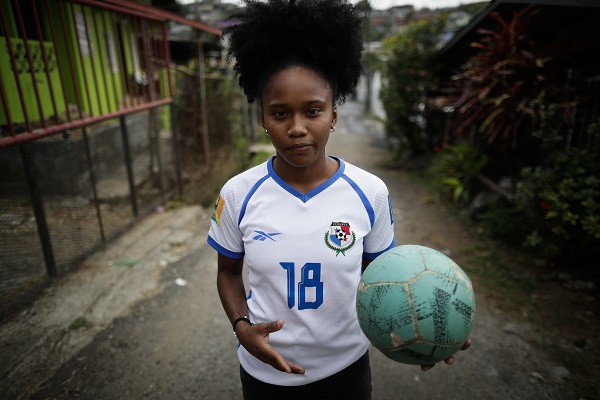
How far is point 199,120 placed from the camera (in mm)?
8164

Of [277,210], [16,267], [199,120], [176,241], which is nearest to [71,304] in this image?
[16,267]

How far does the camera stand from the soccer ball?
4.34ft

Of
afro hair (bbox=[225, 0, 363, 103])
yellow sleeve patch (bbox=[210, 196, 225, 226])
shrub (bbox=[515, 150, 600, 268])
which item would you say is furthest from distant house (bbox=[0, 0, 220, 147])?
shrub (bbox=[515, 150, 600, 268])

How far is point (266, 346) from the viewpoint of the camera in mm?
1318

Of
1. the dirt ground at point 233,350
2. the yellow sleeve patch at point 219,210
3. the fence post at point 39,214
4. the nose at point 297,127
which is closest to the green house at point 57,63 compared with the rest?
the fence post at point 39,214

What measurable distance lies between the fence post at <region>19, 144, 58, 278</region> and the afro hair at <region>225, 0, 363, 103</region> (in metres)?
2.96

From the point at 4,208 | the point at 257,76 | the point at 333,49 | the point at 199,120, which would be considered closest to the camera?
the point at 333,49

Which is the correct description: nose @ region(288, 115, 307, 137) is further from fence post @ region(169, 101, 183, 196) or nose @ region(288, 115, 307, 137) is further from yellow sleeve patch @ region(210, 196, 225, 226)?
fence post @ region(169, 101, 183, 196)

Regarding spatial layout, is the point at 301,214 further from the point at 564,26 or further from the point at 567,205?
the point at 564,26

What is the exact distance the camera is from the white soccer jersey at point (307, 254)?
4.69 feet

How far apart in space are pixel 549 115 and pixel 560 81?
3.00ft

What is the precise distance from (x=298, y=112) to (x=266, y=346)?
2.69ft

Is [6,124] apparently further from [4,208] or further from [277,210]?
[277,210]

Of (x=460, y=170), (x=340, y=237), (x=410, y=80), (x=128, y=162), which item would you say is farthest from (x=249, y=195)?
(x=410, y=80)
